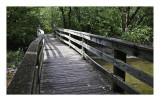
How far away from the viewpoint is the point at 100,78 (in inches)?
151

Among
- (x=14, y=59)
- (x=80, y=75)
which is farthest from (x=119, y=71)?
(x=14, y=59)

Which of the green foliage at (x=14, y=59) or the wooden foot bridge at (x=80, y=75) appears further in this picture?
the green foliage at (x=14, y=59)

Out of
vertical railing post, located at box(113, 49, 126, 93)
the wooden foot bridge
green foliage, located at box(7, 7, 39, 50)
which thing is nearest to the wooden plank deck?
the wooden foot bridge

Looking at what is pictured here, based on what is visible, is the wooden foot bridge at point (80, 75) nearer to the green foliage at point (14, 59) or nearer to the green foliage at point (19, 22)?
the green foliage at point (14, 59)

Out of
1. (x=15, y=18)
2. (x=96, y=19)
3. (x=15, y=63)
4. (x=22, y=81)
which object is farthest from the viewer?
(x=96, y=19)

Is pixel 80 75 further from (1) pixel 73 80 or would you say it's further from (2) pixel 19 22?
(2) pixel 19 22

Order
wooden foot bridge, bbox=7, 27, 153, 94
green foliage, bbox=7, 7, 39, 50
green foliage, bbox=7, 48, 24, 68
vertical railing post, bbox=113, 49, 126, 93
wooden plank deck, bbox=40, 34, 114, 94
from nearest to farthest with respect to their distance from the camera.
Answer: wooden foot bridge, bbox=7, 27, 153, 94 < vertical railing post, bbox=113, 49, 126, 93 < wooden plank deck, bbox=40, 34, 114, 94 < green foliage, bbox=7, 48, 24, 68 < green foliage, bbox=7, 7, 39, 50

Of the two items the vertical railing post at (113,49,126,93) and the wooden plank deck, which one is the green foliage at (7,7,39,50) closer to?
the wooden plank deck

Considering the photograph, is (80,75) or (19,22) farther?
(19,22)

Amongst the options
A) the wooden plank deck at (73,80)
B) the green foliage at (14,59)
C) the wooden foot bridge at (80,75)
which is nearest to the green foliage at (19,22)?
the green foliage at (14,59)
